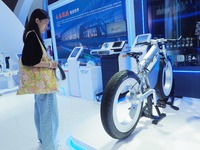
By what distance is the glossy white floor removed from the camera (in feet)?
6.24

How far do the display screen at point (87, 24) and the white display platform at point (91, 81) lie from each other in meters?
1.07

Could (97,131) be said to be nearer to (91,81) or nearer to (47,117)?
(47,117)

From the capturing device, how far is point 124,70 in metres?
1.92

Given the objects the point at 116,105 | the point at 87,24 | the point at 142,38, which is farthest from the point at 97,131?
the point at 87,24

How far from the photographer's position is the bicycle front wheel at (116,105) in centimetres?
174

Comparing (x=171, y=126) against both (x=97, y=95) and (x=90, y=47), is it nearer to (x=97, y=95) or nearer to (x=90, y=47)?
(x=97, y=95)

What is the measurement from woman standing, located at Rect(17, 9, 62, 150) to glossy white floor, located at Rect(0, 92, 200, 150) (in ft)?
1.76

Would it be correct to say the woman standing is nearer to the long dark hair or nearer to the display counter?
the long dark hair

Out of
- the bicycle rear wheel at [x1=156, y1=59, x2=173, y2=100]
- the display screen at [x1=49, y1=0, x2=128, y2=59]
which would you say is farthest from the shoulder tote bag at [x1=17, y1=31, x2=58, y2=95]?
the display screen at [x1=49, y1=0, x2=128, y2=59]

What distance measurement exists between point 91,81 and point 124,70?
1.92m

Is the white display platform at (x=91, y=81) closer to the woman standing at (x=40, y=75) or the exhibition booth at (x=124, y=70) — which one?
the exhibition booth at (x=124, y=70)

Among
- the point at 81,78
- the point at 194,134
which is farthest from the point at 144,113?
the point at 81,78

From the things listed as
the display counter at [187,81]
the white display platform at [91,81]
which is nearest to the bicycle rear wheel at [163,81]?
the display counter at [187,81]

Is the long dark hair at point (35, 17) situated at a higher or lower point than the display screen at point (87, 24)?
lower
